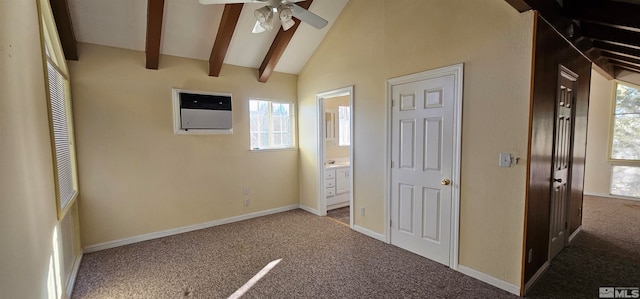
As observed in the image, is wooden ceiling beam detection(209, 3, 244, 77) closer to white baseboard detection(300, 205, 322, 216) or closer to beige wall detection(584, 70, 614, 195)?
white baseboard detection(300, 205, 322, 216)

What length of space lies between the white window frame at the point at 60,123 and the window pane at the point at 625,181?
8845mm

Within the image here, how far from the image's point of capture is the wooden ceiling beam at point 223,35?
3.17 metres

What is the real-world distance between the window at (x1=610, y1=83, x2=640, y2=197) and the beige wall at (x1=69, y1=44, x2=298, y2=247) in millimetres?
6839

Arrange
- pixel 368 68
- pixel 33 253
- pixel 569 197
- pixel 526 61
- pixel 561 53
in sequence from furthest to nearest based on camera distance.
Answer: pixel 368 68, pixel 569 197, pixel 561 53, pixel 526 61, pixel 33 253

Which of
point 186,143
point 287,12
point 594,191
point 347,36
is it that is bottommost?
point 594,191

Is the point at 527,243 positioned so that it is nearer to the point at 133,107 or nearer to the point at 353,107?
the point at 353,107

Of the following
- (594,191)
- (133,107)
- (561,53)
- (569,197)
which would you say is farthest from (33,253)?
(594,191)

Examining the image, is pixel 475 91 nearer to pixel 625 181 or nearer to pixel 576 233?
pixel 576 233

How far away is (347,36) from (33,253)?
147 inches

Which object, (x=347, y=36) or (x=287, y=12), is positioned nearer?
(x=287, y=12)

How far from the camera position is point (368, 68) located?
3633mm

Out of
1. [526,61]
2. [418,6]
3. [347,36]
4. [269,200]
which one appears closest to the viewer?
[526,61]

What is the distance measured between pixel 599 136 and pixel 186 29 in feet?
26.4

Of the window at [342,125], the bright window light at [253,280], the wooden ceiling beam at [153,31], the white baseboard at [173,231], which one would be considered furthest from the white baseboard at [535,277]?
the wooden ceiling beam at [153,31]
